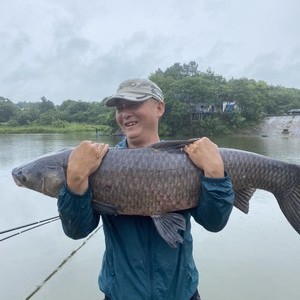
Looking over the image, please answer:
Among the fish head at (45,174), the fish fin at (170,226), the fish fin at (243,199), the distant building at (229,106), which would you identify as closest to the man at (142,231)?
the fish fin at (170,226)

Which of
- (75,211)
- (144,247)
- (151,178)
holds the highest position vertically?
(151,178)

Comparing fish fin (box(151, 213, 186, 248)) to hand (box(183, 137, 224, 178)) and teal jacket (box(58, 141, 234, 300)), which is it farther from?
hand (box(183, 137, 224, 178))

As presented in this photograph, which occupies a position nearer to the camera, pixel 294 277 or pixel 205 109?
pixel 294 277

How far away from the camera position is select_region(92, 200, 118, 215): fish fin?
242 centimetres

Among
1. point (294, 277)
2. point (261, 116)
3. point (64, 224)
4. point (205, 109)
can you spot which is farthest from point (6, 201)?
point (261, 116)

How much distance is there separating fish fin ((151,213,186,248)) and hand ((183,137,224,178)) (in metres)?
0.31

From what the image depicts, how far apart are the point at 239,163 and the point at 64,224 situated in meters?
1.15

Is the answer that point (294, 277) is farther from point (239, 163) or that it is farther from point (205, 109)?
point (205, 109)

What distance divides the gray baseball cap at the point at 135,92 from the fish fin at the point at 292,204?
1.07 metres

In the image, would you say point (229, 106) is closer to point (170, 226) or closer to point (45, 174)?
point (45, 174)

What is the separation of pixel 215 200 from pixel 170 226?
291mm

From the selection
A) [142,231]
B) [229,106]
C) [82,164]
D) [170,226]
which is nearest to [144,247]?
[142,231]

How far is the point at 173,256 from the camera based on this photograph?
2396 mm

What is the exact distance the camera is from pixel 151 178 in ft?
8.21
